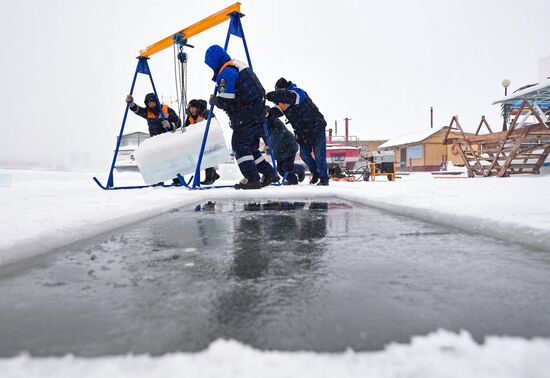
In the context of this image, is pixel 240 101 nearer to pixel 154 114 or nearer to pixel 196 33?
pixel 196 33

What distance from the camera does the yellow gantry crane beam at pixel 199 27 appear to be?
523 cm

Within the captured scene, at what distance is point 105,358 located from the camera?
60cm

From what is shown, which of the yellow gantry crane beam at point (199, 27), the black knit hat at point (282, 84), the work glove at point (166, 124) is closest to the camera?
the yellow gantry crane beam at point (199, 27)

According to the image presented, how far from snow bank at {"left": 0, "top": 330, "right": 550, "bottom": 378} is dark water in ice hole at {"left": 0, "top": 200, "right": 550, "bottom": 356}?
4cm

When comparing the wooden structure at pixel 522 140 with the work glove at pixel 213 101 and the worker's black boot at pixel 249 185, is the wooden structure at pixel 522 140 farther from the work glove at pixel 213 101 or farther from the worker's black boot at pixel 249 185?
the work glove at pixel 213 101

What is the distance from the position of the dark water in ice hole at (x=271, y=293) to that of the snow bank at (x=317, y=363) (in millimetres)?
37

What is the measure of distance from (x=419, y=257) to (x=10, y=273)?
4.69ft

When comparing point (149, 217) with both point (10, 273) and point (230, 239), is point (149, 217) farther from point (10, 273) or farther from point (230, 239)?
point (10, 273)

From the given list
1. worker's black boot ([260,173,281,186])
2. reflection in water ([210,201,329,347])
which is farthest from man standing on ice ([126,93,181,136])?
reflection in water ([210,201,329,347])

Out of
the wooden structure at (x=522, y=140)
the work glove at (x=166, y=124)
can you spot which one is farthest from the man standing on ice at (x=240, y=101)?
the wooden structure at (x=522, y=140)

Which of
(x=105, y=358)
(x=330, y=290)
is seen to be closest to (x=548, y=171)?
(x=330, y=290)

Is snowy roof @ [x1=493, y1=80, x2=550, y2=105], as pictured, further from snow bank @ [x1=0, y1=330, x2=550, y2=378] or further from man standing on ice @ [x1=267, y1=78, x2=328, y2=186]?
snow bank @ [x1=0, y1=330, x2=550, y2=378]

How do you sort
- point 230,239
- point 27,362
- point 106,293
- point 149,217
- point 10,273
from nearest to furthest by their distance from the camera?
point 27,362
point 106,293
point 10,273
point 230,239
point 149,217

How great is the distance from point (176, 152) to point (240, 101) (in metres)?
1.21
